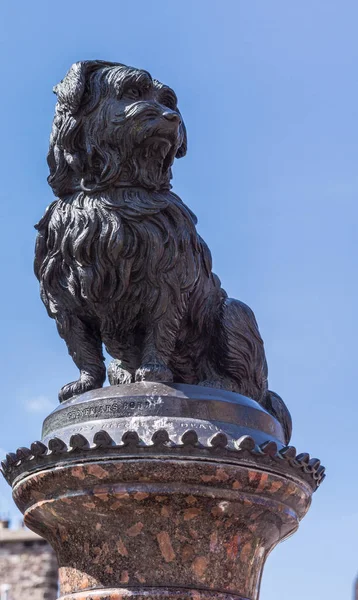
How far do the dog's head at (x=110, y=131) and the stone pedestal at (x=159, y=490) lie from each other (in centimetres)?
101

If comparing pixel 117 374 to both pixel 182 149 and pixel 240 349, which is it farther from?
pixel 182 149

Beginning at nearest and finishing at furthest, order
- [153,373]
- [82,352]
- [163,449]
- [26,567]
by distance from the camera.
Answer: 1. [163,449]
2. [153,373]
3. [82,352]
4. [26,567]

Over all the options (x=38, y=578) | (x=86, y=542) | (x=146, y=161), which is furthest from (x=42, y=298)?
(x=38, y=578)

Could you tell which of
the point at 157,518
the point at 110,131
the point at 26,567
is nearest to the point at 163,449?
the point at 157,518

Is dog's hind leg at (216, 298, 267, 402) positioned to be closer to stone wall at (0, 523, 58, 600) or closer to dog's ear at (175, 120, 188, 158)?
dog's ear at (175, 120, 188, 158)

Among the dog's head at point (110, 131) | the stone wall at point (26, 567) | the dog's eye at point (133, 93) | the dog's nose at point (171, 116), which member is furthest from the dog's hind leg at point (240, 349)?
the stone wall at point (26, 567)

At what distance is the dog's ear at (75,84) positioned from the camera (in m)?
4.20

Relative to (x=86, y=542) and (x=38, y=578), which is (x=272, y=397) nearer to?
(x=86, y=542)

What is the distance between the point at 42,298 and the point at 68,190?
1.77 feet

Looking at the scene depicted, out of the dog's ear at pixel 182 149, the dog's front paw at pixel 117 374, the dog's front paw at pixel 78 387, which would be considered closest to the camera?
the dog's front paw at pixel 78 387

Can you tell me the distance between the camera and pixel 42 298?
439cm

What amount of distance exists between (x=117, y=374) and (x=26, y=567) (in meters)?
27.2

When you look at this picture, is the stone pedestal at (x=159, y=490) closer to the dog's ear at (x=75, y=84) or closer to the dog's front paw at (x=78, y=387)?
the dog's front paw at (x=78, y=387)

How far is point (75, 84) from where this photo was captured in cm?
421
